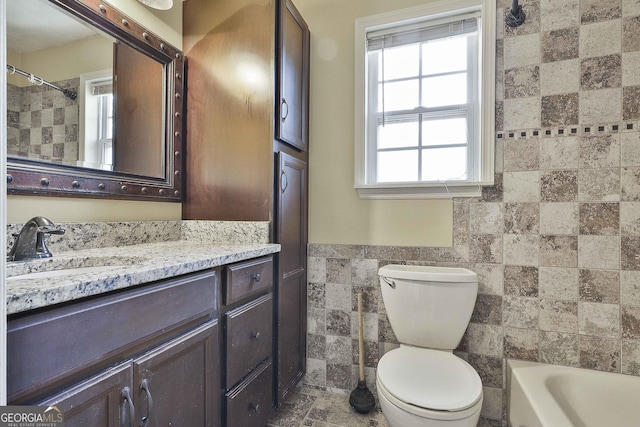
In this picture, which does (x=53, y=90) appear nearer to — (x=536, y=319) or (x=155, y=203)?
(x=155, y=203)

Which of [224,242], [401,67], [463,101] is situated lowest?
[224,242]

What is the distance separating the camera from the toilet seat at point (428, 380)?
107 cm

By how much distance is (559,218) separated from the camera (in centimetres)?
153

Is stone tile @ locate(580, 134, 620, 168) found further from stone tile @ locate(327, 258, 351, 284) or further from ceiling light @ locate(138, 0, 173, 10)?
ceiling light @ locate(138, 0, 173, 10)

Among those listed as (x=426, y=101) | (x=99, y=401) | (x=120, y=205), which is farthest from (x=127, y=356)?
(x=426, y=101)

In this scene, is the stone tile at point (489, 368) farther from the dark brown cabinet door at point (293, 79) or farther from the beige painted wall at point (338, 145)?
the dark brown cabinet door at point (293, 79)

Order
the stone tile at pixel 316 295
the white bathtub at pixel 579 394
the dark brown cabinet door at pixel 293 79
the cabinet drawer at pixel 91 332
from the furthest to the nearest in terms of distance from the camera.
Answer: the stone tile at pixel 316 295 → the dark brown cabinet door at pixel 293 79 → the white bathtub at pixel 579 394 → the cabinet drawer at pixel 91 332

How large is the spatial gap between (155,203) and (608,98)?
7.64 feet

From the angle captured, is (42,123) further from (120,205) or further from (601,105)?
(601,105)

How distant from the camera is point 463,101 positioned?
5.64 ft

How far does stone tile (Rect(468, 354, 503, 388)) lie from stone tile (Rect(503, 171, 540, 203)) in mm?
852

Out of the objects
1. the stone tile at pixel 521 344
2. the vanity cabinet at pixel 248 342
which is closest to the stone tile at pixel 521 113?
the stone tile at pixel 521 344

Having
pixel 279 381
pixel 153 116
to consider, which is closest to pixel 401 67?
pixel 153 116

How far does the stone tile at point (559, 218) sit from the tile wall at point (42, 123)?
86.0 inches
